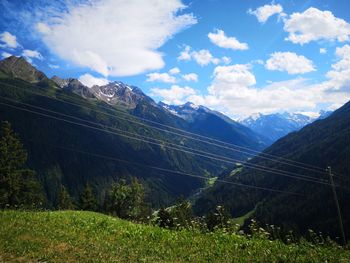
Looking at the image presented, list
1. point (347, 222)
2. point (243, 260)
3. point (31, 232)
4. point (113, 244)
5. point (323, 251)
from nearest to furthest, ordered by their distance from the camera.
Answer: point (243, 260)
point (323, 251)
point (113, 244)
point (31, 232)
point (347, 222)

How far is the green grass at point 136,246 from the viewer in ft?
45.4

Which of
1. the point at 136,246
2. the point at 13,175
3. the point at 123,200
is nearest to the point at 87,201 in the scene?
the point at 123,200

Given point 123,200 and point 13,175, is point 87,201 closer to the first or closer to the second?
point 123,200

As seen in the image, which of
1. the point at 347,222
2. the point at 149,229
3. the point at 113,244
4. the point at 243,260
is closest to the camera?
the point at 243,260

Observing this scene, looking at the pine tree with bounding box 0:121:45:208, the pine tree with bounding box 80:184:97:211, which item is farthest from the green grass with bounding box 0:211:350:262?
the pine tree with bounding box 80:184:97:211

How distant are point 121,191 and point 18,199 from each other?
31.5 meters

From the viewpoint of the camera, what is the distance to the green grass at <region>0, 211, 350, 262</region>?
13.8m

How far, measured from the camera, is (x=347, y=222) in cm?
18775

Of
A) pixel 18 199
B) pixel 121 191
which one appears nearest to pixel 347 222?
pixel 121 191

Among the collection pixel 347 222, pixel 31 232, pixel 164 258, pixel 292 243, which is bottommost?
pixel 347 222

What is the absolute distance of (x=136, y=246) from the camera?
15.8 meters

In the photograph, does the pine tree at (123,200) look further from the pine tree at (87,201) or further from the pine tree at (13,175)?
A: the pine tree at (13,175)

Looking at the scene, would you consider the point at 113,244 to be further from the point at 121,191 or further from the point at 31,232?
the point at 121,191

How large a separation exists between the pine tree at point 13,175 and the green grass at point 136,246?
54.3 meters
